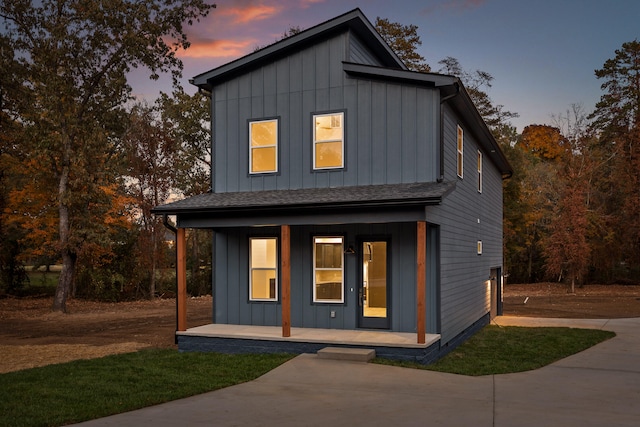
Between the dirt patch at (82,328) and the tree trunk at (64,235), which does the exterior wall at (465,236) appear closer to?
the dirt patch at (82,328)

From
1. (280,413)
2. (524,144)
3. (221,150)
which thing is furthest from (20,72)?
(524,144)

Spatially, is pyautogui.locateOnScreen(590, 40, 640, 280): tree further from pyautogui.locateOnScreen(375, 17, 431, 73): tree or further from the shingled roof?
the shingled roof

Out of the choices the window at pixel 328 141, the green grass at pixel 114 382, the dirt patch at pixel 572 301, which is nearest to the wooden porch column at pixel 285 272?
the green grass at pixel 114 382

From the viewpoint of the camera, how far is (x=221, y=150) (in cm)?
1434

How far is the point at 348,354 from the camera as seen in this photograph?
1066 cm

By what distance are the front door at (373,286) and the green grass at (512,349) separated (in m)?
1.66

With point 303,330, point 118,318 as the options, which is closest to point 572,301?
point 303,330

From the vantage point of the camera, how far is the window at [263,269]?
13.6m

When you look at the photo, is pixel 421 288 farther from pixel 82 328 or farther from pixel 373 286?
pixel 82 328

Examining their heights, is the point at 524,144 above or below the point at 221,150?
above

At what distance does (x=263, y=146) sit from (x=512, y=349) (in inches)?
306

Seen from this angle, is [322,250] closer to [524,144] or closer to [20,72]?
[20,72]

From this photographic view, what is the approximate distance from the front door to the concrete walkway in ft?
7.13

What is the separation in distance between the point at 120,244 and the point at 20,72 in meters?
9.31
